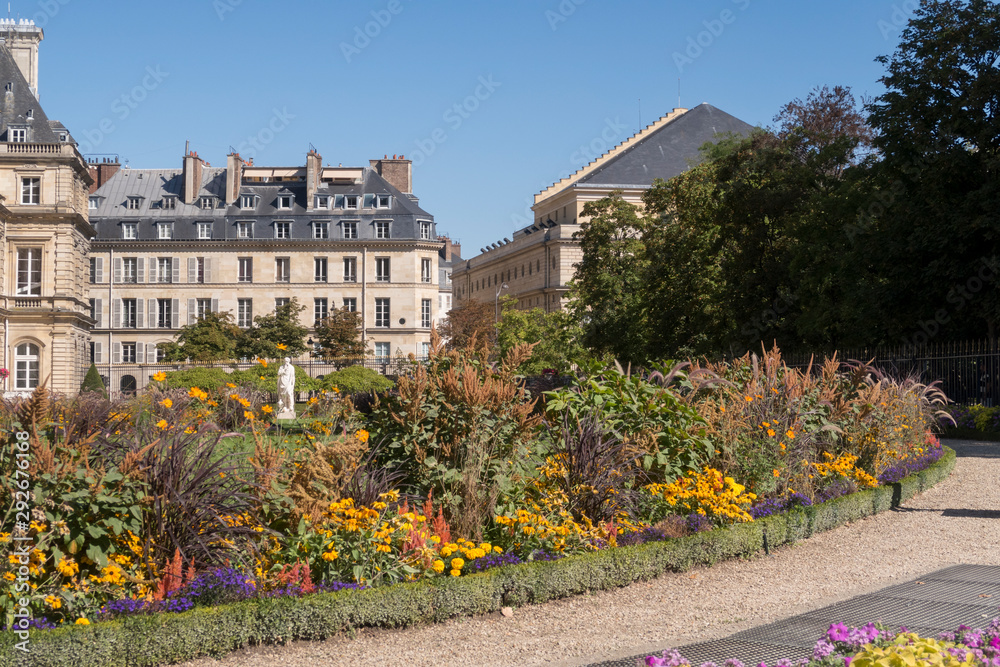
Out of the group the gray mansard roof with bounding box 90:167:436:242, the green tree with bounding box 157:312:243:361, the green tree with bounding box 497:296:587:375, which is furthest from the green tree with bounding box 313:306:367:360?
the green tree with bounding box 497:296:587:375

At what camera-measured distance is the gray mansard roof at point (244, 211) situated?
7138 cm

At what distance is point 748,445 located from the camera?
8.71m

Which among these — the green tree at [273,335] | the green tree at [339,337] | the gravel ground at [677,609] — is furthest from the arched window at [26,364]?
the gravel ground at [677,609]

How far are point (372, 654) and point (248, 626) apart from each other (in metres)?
0.67

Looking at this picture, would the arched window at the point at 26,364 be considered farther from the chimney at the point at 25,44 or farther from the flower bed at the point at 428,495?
the flower bed at the point at 428,495

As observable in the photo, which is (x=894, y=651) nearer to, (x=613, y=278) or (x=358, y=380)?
(x=358, y=380)

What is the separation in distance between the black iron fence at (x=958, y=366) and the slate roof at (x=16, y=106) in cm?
4735

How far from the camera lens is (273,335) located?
6456 centimetres

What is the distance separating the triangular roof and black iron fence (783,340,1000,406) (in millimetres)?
50749

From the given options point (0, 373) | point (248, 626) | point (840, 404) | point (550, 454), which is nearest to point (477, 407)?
point (550, 454)

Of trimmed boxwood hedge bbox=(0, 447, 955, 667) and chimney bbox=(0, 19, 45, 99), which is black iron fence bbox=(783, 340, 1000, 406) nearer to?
trimmed boxwood hedge bbox=(0, 447, 955, 667)

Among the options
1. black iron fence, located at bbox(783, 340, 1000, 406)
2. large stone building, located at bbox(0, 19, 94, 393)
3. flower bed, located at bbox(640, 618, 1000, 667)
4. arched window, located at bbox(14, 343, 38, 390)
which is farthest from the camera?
large stone building, located at bbox(0, 19, 94, 393)

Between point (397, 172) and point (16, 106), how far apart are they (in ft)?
99.3

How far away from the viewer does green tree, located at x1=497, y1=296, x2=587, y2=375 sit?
4725cm
